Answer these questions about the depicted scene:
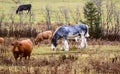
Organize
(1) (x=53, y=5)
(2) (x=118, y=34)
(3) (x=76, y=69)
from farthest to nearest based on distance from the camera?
(1) (x=53, y=5)
(2) (x=118, y=34)
(3) (x=76, y=69)

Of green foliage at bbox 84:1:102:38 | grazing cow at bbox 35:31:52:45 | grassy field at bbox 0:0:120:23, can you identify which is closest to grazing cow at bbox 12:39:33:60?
grazing cow at bbox 35:31:52:45

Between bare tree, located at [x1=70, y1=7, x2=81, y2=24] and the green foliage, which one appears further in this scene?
bare tree, located at [x1=70, y1=7, x2=81, y2=24]

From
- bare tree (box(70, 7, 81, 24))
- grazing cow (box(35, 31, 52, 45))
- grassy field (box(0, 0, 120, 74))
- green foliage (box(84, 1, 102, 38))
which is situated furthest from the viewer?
bare tree (box(70, 7, 81, 24))

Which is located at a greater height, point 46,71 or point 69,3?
point 46,71

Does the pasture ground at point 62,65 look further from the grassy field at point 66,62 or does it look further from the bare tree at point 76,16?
the bare tree at point 76,16

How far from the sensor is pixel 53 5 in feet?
176

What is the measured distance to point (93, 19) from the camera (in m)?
32.7

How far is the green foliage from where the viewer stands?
106 feet

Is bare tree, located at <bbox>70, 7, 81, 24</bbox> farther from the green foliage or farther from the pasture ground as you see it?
the pasture ground

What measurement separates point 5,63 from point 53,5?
35.7 m

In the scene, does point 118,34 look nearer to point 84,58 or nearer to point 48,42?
point 48,42

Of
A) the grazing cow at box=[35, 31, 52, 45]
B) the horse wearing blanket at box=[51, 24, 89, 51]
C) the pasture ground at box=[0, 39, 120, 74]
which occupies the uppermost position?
the pasture ground at box=[0, 39, 120, 74]

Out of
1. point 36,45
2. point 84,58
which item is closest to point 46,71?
point 84,58

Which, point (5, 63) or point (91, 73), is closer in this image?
point (91, 73)
